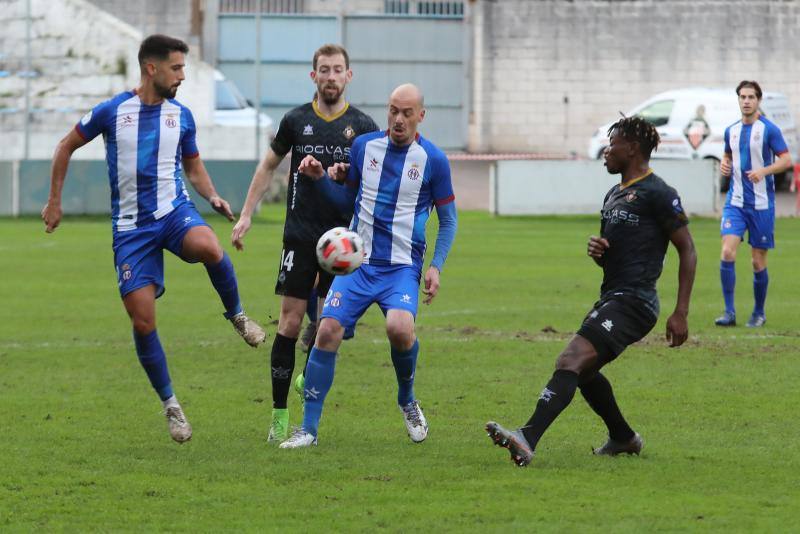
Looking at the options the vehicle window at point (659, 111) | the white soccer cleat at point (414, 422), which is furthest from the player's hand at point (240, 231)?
the vehicle window at point (659, 111)

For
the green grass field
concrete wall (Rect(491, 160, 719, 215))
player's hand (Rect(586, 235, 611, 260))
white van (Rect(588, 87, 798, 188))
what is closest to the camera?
the green grass field

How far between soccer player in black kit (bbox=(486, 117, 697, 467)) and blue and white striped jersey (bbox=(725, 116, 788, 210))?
23.0 ft

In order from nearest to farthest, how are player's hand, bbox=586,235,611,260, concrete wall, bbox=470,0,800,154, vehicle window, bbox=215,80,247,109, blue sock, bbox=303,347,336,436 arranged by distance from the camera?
player's hand, bbox=586,235,611,260 → blue sock, bbox=303,347,336,436 → vehicle window, bbox=215,80,247,109 → concrete wall, bbox=470,0,800,154

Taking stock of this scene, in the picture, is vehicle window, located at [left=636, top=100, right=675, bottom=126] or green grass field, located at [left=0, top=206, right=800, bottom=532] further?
vehicle window, located at [left=636, top=100, right=675, bottom=126]

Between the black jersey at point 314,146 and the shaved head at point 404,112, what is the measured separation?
3.84 ft

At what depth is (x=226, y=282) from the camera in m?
8.78

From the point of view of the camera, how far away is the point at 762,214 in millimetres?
14578

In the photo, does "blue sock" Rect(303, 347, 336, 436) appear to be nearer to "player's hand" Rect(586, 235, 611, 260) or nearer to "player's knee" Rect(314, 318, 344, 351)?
"player's knee" Rect(314, 318, 344, 351)

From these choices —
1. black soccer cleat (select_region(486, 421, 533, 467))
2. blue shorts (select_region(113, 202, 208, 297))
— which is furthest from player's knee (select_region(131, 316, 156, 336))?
black soccer cleat (select_region(486, 421, 533, 467))

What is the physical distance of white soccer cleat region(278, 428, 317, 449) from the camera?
26.8ft

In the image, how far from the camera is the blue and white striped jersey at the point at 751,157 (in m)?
14.6

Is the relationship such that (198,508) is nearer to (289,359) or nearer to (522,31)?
(289,359)

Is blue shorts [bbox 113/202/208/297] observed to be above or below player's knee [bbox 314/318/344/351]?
above

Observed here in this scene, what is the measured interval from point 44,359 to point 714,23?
32521 mm
